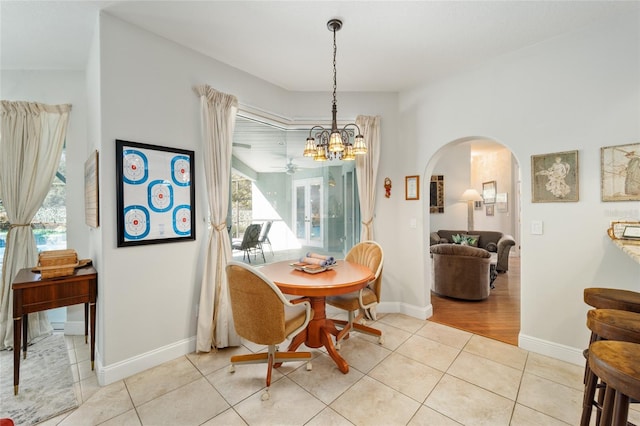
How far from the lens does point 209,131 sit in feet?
8.60

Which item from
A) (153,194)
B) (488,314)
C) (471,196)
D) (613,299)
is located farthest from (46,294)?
(471,196)

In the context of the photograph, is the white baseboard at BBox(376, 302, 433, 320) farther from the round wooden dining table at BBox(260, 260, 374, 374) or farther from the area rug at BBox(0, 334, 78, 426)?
the area rug at BBox(0, 334, 78, 426)

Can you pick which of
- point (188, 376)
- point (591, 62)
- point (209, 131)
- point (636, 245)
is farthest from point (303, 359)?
point (591, 62)

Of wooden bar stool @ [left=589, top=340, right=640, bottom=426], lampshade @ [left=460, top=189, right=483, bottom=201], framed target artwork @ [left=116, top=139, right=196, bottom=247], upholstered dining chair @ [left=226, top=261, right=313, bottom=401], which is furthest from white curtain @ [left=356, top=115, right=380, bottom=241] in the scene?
lampshade @ [left=460, top=189, right=483, bottom=201]

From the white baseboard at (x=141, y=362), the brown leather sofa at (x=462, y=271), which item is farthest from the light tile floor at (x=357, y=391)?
the brown leather sofa at (x=462, y=271)

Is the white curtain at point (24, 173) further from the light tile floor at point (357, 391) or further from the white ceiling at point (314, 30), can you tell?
the light tile floor at point (357, 391)

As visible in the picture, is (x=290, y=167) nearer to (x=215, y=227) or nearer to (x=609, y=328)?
(x=215, y=227)

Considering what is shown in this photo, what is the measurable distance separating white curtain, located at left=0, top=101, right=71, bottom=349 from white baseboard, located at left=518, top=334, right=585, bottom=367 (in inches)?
197

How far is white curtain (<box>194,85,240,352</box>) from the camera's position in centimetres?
258

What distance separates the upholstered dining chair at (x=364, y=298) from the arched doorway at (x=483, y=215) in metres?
0.99

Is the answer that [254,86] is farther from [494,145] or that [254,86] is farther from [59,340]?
[494,145]

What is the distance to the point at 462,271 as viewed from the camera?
389cm

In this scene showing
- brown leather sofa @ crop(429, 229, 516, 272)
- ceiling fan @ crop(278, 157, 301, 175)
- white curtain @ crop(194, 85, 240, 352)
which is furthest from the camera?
brown leather sofa @ crop(429, 229, 516, 272)

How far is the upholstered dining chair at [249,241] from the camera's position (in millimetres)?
3379
